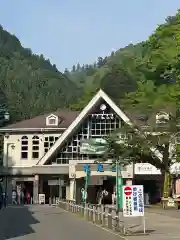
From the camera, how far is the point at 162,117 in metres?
38.4

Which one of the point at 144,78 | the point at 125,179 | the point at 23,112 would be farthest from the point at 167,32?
the point at 23,112

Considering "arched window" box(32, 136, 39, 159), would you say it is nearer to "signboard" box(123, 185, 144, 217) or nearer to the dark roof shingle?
the dark roof shingle

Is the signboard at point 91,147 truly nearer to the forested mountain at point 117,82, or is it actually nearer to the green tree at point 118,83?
the forested mountain at point 117,82

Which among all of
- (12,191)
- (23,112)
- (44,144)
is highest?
(23,112)

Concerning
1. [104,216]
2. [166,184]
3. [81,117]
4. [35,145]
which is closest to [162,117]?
[166,184]

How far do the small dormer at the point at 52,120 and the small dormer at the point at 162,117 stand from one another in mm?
17268

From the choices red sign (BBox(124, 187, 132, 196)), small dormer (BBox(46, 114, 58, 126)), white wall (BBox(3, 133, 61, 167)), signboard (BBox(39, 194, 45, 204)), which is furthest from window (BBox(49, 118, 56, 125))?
red sign (BBox(124, 187, 132, 196))

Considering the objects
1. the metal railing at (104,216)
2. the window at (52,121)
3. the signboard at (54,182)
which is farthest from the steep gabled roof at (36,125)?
the metal railing at (104,216)

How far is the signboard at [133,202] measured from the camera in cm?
1880

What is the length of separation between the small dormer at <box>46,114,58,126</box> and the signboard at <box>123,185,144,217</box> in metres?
36.6

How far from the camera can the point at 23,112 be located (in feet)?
301

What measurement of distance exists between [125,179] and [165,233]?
30.4 metres

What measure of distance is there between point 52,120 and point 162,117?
1929 centimetres

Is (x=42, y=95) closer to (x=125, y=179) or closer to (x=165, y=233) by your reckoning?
(x=125, y=179)
